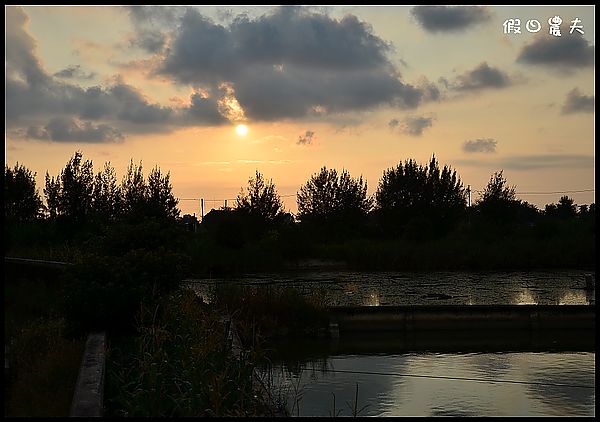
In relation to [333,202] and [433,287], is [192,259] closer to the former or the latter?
[433,287]

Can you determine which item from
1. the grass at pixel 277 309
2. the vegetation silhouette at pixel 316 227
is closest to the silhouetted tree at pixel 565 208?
the vegetation silhouette at pixel 316 227

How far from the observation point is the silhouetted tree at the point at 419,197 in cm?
4859

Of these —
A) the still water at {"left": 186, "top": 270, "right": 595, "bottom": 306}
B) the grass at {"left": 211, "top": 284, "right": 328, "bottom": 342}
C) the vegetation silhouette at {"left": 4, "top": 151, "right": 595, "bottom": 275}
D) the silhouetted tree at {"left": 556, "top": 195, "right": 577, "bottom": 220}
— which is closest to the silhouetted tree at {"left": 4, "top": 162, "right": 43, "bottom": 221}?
the vegetation silhouette at {"left": 4, "top": 151, "right": 595, "bottom": 275}

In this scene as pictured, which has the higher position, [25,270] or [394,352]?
[25,270]

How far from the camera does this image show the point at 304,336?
1561 centimetres

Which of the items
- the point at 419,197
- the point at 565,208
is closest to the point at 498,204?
the point at 419,197

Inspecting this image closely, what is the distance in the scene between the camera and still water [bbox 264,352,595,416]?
948cm

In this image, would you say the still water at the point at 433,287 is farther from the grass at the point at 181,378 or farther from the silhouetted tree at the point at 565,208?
the silhouetted tree at the point at 565,208

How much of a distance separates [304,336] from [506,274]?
694 inches

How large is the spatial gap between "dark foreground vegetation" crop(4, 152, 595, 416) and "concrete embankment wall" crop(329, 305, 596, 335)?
93 centimetres

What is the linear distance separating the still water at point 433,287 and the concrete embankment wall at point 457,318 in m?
0.97

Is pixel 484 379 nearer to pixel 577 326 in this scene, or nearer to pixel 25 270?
pixel 577 326

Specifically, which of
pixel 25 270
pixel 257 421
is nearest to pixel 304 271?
pixel 25 270

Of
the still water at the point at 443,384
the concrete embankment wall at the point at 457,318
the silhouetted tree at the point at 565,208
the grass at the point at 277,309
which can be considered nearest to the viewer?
the still water at the point at 443,384
